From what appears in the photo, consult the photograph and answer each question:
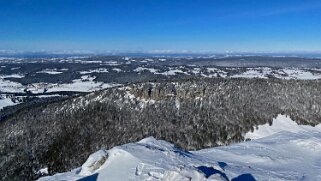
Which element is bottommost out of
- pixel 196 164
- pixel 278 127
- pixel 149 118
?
pixel 149 118

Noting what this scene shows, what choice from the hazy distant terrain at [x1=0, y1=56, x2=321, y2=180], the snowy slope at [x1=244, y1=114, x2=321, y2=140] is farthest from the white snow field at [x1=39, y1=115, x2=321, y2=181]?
the hazy distant terrain at [x1=0, y1=56, x2=321, y2=180]

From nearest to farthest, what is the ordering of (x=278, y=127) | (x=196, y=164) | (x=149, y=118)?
1. (x=196, y=164)
2. (x=278, y=127)
3. (x=149, y=118)

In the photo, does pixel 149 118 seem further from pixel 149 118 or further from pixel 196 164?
pixel 196 164

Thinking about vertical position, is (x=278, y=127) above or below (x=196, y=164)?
below

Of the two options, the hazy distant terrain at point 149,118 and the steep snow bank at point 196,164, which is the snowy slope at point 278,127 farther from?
the steep snow bank at point 196,164

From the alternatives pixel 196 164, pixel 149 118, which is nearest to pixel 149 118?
pixel 149 118

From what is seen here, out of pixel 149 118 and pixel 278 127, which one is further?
pixel 149 118

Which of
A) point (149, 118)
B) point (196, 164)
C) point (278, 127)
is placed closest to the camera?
point (196, 164)

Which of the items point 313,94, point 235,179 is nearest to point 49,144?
point 313,94

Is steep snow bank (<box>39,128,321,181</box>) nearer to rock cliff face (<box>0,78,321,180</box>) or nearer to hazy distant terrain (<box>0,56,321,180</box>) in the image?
hazy distant terrain (<box>0,56,321,180</box>)
